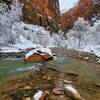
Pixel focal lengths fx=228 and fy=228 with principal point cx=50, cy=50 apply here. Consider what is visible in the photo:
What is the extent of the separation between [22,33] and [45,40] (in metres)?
3.25

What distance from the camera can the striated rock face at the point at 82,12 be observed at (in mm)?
50881

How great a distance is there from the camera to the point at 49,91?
6.90 m

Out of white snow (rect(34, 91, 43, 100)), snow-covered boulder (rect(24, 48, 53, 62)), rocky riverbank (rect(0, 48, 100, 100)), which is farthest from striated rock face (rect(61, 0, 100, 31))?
white snow (rect(34, 91, 43, 100))

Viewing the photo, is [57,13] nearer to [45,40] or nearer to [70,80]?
[45,40]

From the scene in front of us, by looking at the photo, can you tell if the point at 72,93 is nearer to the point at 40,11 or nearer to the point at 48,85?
the point at 48,85

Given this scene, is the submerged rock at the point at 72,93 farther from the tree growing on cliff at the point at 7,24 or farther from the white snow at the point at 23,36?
Answer: the tree growing on cliff at the point at 7,24

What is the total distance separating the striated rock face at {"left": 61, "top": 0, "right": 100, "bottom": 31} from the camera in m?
50.9

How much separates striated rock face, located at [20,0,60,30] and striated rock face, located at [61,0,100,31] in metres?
6.28

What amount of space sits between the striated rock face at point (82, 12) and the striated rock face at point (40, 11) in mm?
6283

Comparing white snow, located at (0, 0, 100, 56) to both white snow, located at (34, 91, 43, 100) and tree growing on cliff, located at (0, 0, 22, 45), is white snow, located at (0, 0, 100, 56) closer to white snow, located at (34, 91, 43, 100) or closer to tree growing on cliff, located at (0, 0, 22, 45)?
tree growing on cliff, located at (0, 0, 22, 45)

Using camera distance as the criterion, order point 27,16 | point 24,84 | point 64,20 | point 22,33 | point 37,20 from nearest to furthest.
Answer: point 24,84, point 22,33, point 27,16, point 37,20, point 64,20

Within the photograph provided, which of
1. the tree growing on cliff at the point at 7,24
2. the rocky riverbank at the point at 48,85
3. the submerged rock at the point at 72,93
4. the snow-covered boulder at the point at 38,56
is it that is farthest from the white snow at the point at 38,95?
the tree growing on cliff at the point at 7,24

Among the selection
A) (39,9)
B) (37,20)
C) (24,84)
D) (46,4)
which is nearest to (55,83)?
(24,84)

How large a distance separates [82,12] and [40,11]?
17.5 metres
